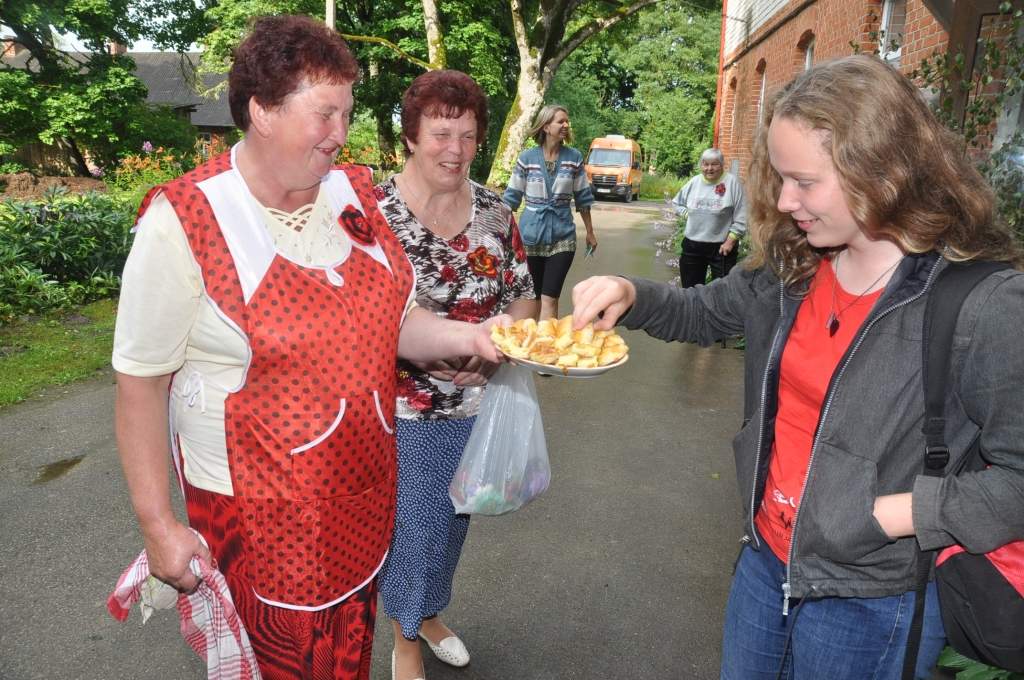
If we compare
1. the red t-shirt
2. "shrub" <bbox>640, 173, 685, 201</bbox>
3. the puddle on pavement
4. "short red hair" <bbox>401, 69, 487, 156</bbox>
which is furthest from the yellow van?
the red t-shirt

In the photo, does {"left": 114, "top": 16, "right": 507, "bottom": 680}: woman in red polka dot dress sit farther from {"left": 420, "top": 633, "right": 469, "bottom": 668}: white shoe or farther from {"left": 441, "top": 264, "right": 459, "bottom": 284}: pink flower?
{"left": 420, "top": 633, "right": 469, "bottom": 668}: white shoe

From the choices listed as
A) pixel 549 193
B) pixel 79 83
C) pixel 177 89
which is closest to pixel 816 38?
pixel 549 193

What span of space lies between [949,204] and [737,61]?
1944 cm

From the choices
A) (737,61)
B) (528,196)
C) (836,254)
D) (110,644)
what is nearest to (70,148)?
(737,61)

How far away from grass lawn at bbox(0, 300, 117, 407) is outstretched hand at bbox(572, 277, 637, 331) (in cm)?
613

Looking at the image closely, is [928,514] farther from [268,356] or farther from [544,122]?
[544,122]

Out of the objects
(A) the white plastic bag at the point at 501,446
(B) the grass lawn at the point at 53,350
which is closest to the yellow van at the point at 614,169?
(B) the grass lawn at the point at 53,350

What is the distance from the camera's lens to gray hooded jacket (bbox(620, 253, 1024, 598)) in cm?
148

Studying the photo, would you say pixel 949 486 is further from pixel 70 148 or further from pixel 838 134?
pixel 70 148

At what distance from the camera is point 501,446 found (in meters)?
2.79

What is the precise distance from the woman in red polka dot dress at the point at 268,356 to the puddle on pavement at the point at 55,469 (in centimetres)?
375

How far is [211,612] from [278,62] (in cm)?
144

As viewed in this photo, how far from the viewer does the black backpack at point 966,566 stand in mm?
1507

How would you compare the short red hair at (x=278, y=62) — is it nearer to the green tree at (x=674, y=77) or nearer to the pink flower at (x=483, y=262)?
the pink flower at (x=483, y=262)
